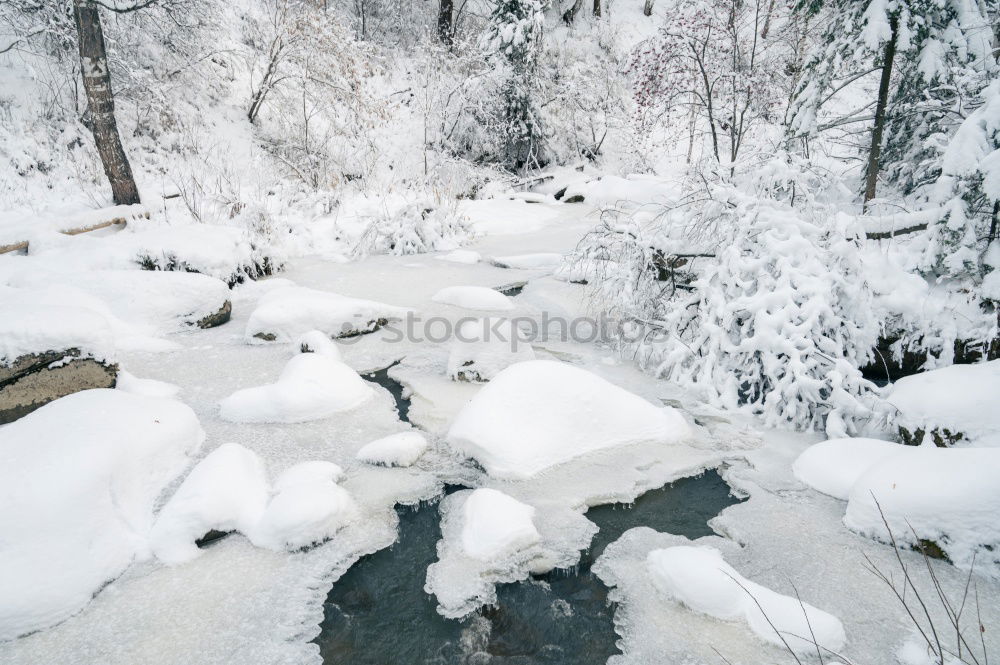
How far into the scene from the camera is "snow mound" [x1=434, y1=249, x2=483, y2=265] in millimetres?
8091

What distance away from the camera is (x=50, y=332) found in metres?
3.38

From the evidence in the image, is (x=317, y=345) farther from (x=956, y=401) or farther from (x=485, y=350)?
(x=956, y=401)

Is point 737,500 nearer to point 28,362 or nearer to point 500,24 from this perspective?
point 28,362

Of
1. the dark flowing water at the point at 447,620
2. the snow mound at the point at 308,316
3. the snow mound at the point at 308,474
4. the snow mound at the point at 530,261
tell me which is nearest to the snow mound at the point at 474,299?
the snow mound at the point at 308,316

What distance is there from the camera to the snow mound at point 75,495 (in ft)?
6.98

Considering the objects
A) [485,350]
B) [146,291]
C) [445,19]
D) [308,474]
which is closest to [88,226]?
[146,291]

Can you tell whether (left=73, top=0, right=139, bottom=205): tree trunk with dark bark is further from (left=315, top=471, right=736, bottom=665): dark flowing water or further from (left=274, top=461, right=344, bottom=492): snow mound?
(left=315, top=471, right=736, bottom=665): dark flowing water

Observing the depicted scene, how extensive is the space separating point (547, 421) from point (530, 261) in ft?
15.6

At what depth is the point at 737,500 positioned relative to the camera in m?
2.99

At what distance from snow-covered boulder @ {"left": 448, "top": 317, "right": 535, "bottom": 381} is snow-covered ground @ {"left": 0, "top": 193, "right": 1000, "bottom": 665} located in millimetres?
159

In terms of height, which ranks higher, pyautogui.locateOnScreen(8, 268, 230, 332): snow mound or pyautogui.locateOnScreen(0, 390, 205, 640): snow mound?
pyautogui.locateOnScreen(8, 268, 230, 332): snow mound

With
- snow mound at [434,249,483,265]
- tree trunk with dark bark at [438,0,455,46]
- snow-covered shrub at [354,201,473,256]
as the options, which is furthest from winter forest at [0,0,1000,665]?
tree trunk with dark bark at [438,0,455,46]

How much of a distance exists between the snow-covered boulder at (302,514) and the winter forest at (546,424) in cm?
2

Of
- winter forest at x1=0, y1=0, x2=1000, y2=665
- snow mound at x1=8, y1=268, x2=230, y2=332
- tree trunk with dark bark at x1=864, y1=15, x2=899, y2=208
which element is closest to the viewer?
winter forest at x1=0, y1=0, x2=1000, y2=665
